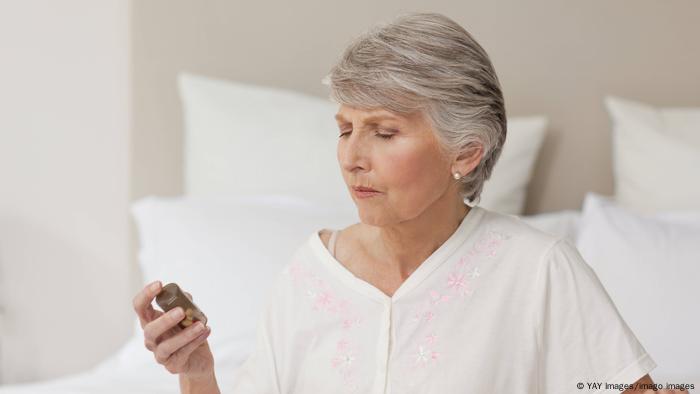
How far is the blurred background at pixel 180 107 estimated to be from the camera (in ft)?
9.72

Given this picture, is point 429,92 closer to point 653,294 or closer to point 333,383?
point 333,383

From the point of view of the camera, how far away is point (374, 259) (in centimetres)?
185

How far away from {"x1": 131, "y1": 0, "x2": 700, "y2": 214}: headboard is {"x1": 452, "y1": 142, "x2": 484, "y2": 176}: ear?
4.25 ft

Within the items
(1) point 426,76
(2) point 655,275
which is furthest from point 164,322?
(2) point 655,275

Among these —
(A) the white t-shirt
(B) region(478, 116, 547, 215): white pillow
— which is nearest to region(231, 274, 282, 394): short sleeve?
(A) the white t-shirt

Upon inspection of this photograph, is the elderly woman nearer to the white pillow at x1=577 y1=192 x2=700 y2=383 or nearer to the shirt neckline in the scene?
the shirt neckline

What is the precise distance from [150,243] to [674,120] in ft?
4.62

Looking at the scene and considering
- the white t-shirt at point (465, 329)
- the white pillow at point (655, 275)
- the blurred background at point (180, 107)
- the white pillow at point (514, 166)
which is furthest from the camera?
the blurred background at point (180, 107)

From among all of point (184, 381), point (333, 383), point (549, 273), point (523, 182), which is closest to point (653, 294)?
point (523, 182)

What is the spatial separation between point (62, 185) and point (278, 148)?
2.50ft

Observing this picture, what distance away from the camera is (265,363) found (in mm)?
1866

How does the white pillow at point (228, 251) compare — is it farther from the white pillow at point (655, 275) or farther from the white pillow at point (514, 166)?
the white pillow at point (655, 275)

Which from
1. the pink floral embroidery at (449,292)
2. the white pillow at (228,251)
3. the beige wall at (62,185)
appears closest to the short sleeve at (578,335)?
the pink floral embroidery at (449,292)

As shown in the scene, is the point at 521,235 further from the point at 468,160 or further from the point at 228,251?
the point at 228,251
